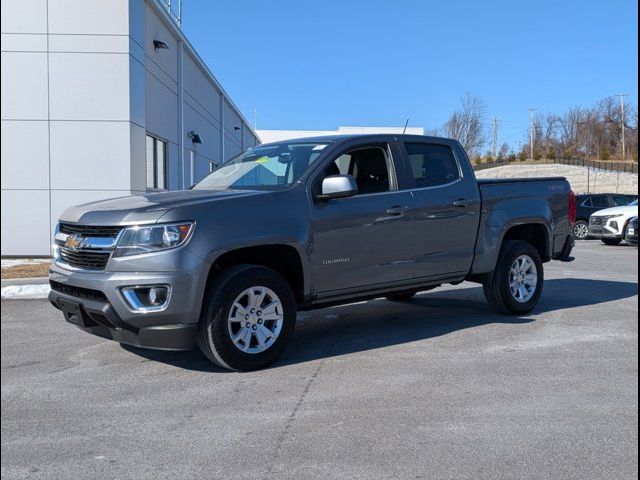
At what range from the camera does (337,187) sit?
218 inches

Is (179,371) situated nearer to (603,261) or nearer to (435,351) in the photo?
(435,351)

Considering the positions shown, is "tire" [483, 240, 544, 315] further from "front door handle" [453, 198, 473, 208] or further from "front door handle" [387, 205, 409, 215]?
"front door handle" [387, 205, 409, 215]

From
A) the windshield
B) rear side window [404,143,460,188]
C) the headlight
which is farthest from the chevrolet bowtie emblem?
rear side window [404,143,460,188]

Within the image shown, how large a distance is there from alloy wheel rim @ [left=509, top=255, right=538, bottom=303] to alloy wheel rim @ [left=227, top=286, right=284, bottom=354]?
3.26m

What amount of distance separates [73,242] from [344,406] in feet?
8.08

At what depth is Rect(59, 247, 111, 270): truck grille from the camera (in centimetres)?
480

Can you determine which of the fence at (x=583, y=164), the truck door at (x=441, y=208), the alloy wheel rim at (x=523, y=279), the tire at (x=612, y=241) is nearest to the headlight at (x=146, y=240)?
the truck door at (x=441, y=208)

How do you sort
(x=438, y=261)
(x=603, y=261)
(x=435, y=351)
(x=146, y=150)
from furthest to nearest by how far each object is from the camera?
(x=146, y=150)
(x=603, y=261)
(x=438, y=261)
(x=435, y=351)

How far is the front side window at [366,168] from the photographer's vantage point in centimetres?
615

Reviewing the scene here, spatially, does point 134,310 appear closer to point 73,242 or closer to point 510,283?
point 73,242

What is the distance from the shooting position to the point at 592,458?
3.51 metres

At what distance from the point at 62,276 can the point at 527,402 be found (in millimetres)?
3614

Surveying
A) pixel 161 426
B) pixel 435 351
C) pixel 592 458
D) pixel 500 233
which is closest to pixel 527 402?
pixel 592 458

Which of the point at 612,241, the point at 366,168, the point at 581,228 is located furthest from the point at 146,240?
the point at 581,228
